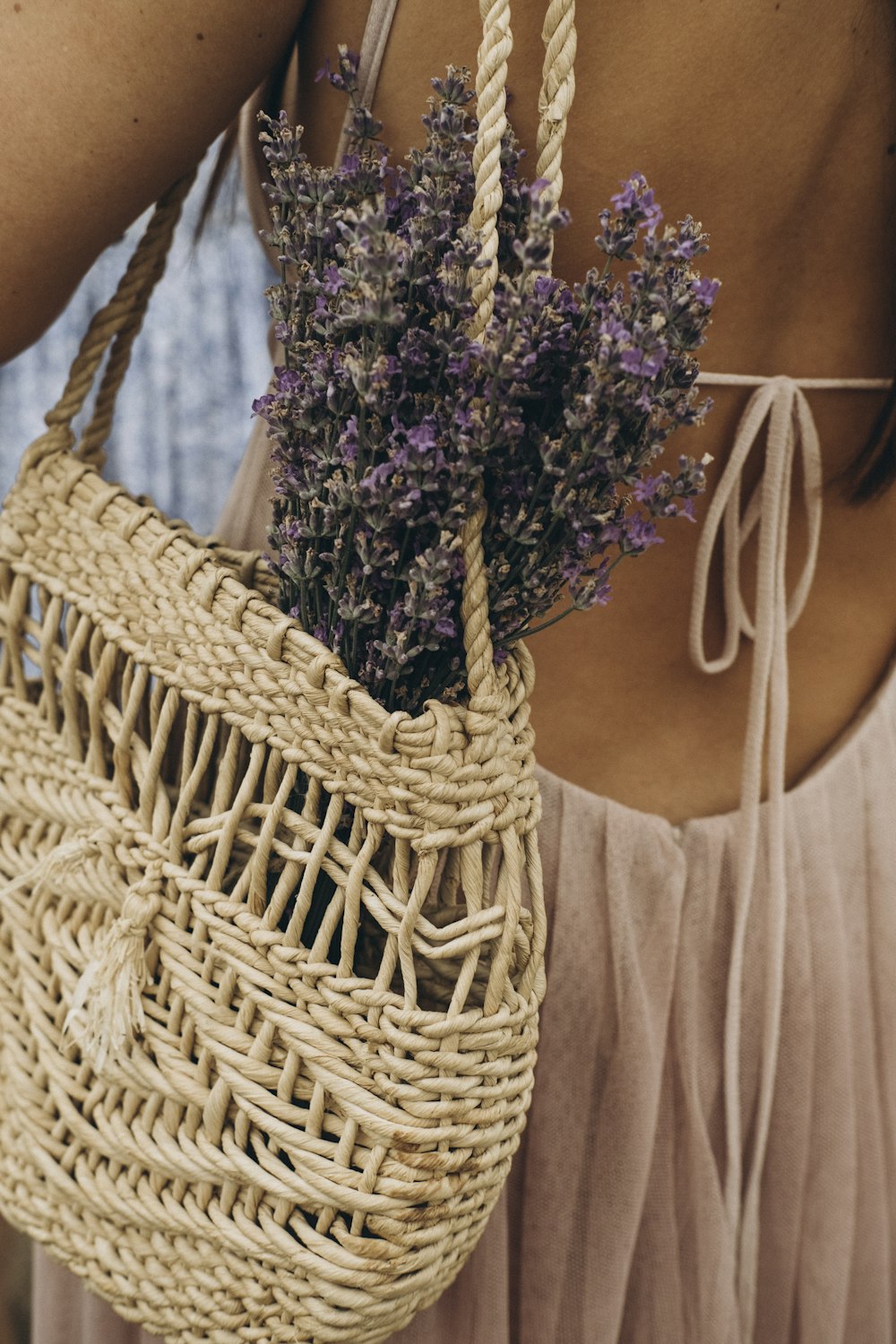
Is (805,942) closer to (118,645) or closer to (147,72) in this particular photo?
(118,645)

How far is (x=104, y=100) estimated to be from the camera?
612 mm

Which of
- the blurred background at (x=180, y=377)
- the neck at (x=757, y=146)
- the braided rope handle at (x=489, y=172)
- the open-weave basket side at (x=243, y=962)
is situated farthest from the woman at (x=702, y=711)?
the blurred background at (x=180, y=377)

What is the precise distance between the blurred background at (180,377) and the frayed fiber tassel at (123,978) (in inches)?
44.9

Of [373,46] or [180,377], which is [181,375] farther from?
[373,46]

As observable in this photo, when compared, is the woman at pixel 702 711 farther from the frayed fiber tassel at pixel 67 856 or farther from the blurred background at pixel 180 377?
the blurred background at pixel 180 377

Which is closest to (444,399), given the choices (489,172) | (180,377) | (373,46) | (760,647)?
(489,172)

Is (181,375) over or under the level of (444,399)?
over

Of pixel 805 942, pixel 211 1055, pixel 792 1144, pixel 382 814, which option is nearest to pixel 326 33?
pixel 382 814

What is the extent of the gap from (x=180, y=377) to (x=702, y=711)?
3.68 feet

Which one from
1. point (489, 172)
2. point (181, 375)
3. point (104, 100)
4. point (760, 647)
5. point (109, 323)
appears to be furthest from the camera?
point (181, 375)

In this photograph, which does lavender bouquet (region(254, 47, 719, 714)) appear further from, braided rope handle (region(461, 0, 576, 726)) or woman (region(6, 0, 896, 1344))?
woman (region(6, 0, 896, 1344))

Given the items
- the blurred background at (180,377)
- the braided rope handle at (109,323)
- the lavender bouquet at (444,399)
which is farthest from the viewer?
the blurred background at (180,377)

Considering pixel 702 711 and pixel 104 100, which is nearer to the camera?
pixel 104 100

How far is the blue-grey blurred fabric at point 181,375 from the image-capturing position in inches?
62.6
